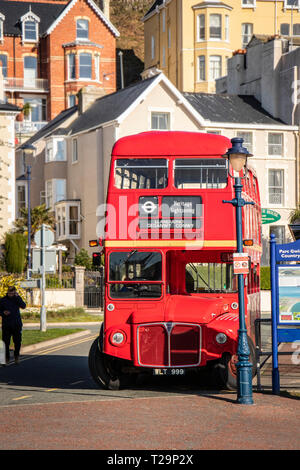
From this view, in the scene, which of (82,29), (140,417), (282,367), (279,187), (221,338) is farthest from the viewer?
(82,29)

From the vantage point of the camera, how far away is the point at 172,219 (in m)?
17.1

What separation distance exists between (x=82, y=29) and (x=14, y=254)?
3909 cm

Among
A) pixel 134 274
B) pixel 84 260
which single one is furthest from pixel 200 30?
pixel 134 274

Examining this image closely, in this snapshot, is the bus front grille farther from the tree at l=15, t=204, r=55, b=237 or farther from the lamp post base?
the tree at l=15, t=204, r=55, b=237

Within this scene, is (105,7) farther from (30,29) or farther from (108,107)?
(108,107)

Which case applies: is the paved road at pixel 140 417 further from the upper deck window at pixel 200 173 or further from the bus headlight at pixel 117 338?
the upper deck window at pixel 200 173

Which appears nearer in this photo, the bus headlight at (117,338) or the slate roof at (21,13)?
the bus headlight at (117,338)

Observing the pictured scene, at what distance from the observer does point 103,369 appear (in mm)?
16906

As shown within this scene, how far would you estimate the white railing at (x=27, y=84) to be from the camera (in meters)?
85.6

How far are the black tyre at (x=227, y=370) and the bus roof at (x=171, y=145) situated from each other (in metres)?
3.81

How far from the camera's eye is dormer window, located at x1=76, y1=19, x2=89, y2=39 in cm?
8594

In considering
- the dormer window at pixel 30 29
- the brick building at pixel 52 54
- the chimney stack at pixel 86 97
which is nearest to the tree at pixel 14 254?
the chimney stack at pixel 86 97

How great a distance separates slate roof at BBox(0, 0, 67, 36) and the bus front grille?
7352 centimetres

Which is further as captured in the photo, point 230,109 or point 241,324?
point 230,109
